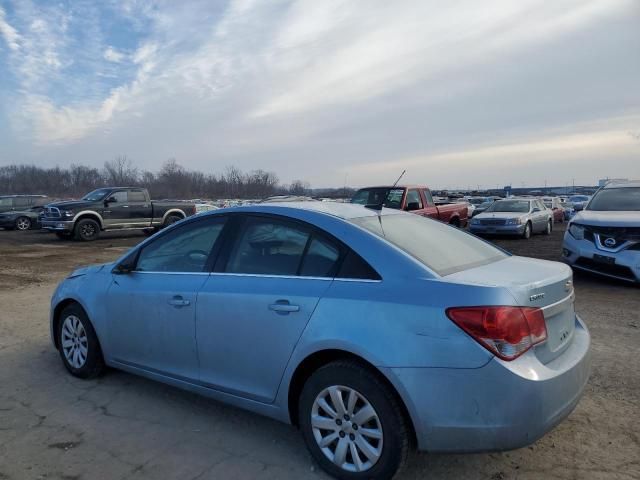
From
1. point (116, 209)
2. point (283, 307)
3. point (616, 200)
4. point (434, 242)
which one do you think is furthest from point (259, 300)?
point (116, 209)

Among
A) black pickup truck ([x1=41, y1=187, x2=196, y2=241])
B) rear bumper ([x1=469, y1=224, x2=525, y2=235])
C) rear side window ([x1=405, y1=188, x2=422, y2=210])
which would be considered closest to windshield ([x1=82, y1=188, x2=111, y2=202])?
black pickup truck ([x1=41, y1=187, x2=196, y2=241])

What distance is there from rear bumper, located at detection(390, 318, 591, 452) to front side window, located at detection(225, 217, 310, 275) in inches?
41.1

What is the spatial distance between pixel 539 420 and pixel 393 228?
1.45 m

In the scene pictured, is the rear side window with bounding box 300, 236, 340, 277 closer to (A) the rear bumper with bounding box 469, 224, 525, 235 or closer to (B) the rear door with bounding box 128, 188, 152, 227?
(A) the rear bumper with bounding box 469, 224, 525, 235

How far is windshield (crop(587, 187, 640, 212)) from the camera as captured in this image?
945 centimetres

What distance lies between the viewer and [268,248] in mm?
3463

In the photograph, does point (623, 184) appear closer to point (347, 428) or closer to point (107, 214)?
point (347, 428)

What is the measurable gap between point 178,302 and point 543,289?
2.41 m

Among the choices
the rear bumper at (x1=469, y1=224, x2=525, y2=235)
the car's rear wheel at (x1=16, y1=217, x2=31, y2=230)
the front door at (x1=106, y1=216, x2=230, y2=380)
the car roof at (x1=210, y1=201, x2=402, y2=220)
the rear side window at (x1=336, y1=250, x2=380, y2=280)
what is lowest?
the rear bumper at (x1=469, y1=224, x2=525, y2=235)

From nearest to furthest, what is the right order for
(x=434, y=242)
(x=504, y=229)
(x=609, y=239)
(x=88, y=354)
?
1. (x=434, y=242)
2. (x=88, y=354)
3. (x=609, y=239)
4. (x=504, y=229)

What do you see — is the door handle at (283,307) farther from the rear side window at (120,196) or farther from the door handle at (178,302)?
the rear side window at (120,196)

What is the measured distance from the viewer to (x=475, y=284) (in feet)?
8.89

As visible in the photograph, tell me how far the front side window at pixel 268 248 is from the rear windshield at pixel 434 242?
42cm

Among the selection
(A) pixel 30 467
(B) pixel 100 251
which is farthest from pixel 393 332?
(B) pixel 100 251
